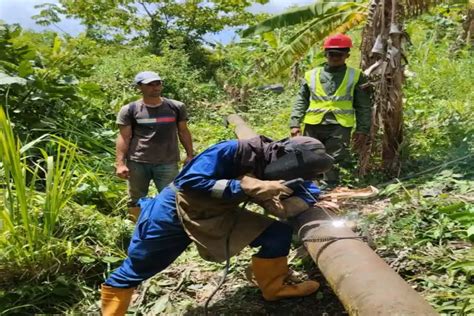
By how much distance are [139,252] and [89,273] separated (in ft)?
3.22

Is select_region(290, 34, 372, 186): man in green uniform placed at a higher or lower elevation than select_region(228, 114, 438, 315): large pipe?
higher

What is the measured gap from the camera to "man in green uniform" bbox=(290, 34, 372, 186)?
4672 millimetres

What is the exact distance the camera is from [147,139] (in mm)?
4559

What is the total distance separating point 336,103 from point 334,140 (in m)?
0.35

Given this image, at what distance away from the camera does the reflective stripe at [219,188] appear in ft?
9.12

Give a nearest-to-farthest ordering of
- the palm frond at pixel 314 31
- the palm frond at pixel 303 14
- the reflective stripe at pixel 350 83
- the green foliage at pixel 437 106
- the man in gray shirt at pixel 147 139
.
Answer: the man in gray shirt at pixel 147 139 → the reflective stripe at pixel 350 83 → the green foliage at pixel 437 106 → the palm frond at pixel 314 31 → the palm frond at pixel 303 14

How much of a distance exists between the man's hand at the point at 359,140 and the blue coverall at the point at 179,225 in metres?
2.01

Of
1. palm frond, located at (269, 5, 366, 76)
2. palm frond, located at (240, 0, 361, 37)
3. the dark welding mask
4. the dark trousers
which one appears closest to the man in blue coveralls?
the dark welding mask

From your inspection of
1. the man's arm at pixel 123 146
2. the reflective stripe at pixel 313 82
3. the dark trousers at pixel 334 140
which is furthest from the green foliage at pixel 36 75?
the dark trousers at pixel 334 140

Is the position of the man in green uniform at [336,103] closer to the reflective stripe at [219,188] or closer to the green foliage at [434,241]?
the green foliage at [434,241]

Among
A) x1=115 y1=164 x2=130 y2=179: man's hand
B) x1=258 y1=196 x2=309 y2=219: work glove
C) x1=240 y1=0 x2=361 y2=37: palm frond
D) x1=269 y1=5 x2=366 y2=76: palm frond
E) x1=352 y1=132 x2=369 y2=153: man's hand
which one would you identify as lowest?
x1=352 y1=132 x2=369 y2=153: man's hand

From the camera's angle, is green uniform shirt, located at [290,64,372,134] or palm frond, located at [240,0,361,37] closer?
green uniform shirt, located at [290,64,372,134]

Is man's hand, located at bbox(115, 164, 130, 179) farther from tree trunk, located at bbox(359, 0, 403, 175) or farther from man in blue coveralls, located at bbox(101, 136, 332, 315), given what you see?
tree trunk, located at bbox(359, 0, 403, 175)

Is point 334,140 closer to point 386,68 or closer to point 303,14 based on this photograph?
point 386,68
